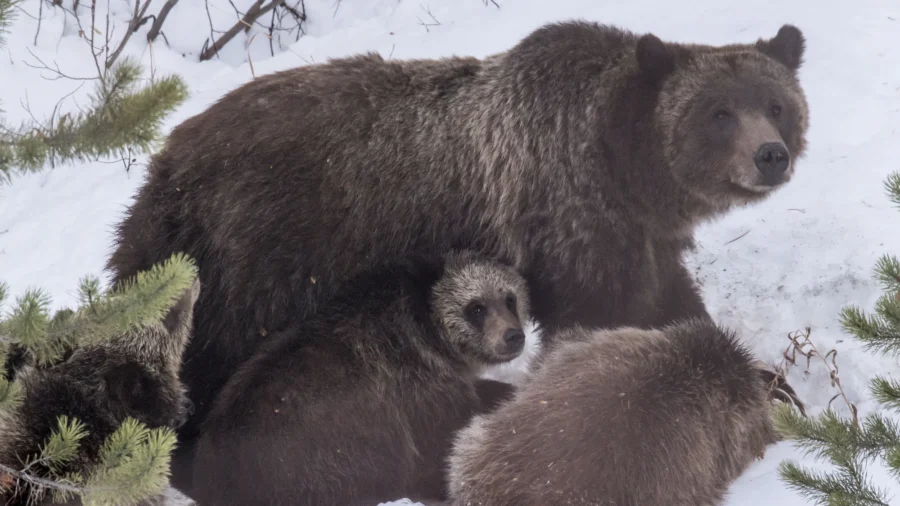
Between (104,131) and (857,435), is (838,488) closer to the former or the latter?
(857,435)

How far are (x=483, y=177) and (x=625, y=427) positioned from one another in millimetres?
2333

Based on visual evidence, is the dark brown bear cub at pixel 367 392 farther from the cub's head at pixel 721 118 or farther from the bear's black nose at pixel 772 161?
the bear's black nose at pixel 772 161

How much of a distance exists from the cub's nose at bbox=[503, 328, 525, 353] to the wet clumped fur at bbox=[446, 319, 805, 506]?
0.45 metres

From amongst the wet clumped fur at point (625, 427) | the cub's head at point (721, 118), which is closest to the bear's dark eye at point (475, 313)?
the wet clumped fur at point (625, 427)

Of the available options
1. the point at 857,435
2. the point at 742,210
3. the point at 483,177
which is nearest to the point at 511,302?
the point at 483,177

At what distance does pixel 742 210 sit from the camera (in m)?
8.30

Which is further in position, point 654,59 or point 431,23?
point 431,23

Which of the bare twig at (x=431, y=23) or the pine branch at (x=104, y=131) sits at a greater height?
the bare twig at (x=431, y=23)

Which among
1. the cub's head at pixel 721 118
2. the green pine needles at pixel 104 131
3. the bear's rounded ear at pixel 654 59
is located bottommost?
the green pine needles at pixel 104 131

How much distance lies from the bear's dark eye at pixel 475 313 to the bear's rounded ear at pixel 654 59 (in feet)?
5.87

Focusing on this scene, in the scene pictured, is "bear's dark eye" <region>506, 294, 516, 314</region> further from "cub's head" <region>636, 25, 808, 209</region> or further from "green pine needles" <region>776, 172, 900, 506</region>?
"green pine needles" <region>776, 172, 900, 506</region>

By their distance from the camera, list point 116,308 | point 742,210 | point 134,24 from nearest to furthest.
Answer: point 116,308, point 742,210, point 134,24

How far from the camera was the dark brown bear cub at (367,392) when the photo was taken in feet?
18.6

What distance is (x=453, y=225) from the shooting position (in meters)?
7.06
